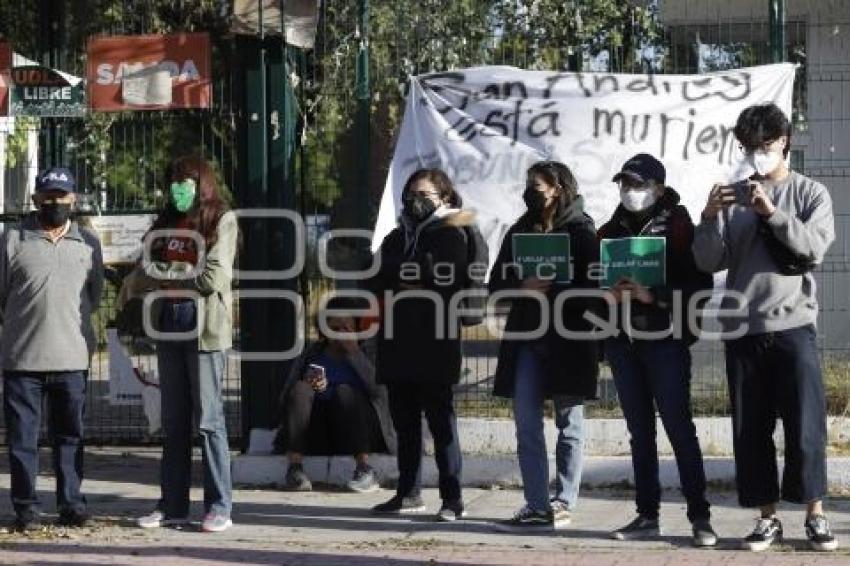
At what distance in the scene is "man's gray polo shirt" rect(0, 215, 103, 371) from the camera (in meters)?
8.79

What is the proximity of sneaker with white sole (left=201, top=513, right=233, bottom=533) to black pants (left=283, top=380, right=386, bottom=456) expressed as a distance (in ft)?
3.96

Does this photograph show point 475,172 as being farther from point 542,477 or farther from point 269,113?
point 542,477

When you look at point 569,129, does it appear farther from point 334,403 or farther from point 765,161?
point 765,161

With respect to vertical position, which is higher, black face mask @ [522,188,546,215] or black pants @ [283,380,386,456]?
black face mask @ [522,188,546,215]

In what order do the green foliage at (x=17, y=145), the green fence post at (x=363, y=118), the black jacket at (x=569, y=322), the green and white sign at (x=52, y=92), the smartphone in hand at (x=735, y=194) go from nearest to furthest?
1. the smartphone in hand at (x=735, y=194)
2. the black jacket at (x=569, y=322)
3. the green fence post at (x=363, y=118)
4. the green and white sign at (x=52, y=92)
5. the green foliage at (x=17, y=145)

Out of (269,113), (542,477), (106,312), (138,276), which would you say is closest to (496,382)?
(542,477)

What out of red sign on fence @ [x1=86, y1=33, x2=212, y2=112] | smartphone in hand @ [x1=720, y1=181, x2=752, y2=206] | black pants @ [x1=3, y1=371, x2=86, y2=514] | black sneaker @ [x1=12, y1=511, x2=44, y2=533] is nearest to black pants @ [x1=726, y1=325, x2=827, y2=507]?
smartphone in hand @ [x1=720, y1=181, x2=752, y2=206]

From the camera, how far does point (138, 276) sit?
8.88 m

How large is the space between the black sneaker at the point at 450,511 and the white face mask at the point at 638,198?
191cm

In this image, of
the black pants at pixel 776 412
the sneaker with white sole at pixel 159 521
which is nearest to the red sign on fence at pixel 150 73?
the sneaker with white sole at pixel 159 521

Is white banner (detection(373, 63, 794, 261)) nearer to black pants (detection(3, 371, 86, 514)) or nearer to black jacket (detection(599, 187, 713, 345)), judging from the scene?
black jacket (detection(599, 187, 713, 345))

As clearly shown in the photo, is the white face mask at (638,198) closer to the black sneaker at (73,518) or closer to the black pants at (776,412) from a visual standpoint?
the black pants at (776,412)

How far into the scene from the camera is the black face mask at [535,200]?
8641 mm

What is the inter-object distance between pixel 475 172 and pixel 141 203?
221 centimetres
